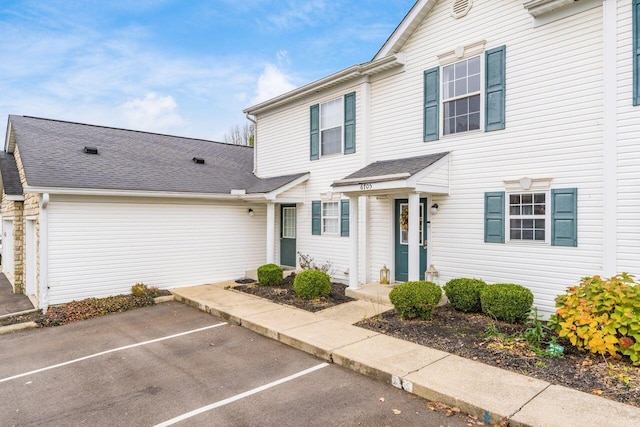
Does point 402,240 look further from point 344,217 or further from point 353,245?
point 344,217

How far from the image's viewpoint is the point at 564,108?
6543 mm

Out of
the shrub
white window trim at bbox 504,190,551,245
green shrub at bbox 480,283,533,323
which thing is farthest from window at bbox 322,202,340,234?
the shrub

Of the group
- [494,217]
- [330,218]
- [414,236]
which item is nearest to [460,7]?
[494,217]

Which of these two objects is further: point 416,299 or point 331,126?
point 331,126

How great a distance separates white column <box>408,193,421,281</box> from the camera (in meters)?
7.58

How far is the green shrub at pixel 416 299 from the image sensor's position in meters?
6.59

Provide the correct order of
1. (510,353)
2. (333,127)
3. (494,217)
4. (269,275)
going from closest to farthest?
(510,353) < (494,217) < (269,275) < (333,127)

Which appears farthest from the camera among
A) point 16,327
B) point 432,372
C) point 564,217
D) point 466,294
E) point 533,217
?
point 16,327

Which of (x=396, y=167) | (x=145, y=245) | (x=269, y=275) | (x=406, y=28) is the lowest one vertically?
(x=269, y=275)

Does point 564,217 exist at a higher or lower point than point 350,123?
lower

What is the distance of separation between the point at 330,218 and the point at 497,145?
518cm

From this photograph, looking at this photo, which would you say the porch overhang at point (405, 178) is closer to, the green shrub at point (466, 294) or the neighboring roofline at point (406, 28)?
the green shrub at point (466, 294)

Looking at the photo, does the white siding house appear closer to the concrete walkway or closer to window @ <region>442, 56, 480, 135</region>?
window @ <region>442, 56, 480, 135</region>

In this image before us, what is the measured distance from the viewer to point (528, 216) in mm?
6977
